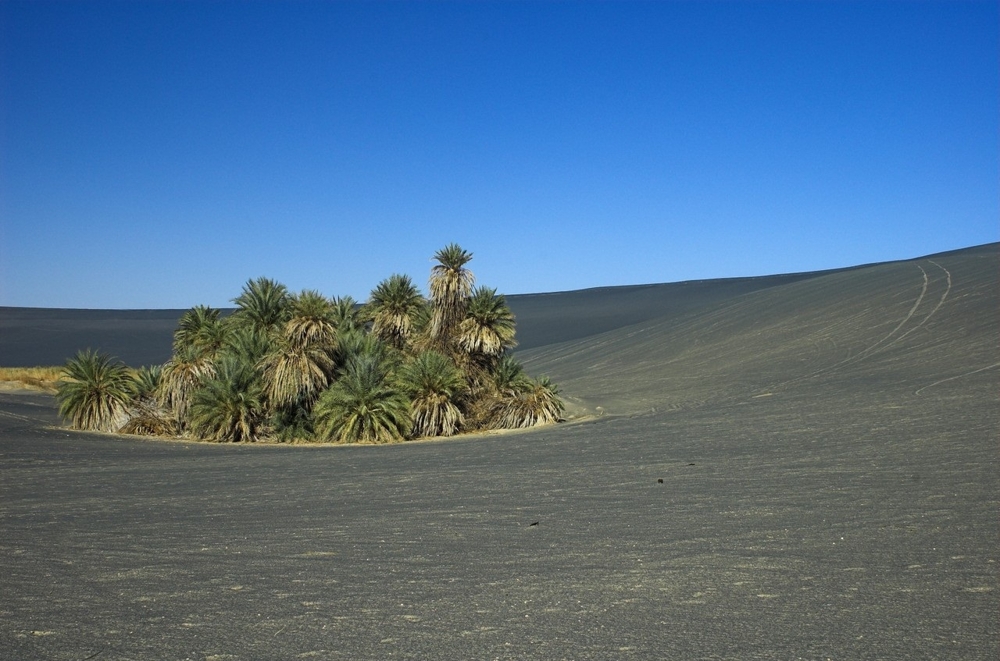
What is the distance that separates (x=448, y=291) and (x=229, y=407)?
6.98 metres

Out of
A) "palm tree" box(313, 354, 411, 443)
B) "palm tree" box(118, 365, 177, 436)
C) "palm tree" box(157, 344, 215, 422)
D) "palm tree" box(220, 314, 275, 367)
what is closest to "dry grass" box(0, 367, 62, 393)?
"palm tree" box(118, 365, 177, 436)

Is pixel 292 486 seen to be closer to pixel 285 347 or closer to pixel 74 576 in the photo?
pixel 74 576

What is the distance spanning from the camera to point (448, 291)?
26.9 meters

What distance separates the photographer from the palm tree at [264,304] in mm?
26953

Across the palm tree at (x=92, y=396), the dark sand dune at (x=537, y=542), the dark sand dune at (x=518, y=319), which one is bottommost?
the dark sand dune at (x=537, y=542)

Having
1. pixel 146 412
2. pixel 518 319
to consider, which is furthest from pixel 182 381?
pixel 518 319

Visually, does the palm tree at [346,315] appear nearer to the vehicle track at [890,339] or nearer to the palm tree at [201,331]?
the palm tree at [201,331]

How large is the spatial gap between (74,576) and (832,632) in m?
5.73

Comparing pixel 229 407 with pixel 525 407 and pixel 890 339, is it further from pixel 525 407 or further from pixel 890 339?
pixel 890 339

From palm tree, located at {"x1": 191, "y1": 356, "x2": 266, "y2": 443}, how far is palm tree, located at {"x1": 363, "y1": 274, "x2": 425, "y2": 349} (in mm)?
5202

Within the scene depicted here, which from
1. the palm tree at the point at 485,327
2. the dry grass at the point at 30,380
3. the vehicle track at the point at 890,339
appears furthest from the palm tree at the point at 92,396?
the vehicle track at the point at 890,339

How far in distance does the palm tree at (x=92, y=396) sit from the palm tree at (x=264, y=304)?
4.19 m

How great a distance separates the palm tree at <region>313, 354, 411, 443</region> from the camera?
915 inches

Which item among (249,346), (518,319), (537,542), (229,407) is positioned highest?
(518,319)
